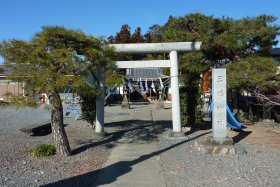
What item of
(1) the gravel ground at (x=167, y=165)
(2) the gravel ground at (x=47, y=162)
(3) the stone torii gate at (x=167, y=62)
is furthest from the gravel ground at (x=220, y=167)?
(3) the stone torii gate at (x=167, y=62)

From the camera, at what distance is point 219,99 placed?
11.2 meters

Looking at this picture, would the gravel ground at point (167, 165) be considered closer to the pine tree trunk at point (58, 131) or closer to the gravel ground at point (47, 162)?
the gravel ground at point (47, 162)

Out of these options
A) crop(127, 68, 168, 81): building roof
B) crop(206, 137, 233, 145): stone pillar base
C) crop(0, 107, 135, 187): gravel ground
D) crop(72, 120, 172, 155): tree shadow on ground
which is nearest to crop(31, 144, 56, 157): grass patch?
crop(0, 107, 135, 187): gravel ground

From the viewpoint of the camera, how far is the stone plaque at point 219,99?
11.1 metres

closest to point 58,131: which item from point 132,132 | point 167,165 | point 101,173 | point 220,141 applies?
point 101,173

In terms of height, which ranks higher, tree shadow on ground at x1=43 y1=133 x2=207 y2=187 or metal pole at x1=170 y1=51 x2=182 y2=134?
metal pole at x1=170 y1=51 x2=182 y2=134

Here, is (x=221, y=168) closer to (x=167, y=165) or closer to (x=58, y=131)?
(x=167, y=165)

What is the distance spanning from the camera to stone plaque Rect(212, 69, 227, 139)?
1114 cm

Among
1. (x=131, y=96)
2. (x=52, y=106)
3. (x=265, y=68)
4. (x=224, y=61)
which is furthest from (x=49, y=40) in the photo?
(x=131, y=96)

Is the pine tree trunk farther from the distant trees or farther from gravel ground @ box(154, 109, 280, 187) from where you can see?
gravel ground @ box(154, 109, 280, 187)

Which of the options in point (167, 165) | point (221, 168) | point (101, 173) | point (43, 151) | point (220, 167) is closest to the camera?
point (101, 173)

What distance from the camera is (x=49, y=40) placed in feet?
31.3

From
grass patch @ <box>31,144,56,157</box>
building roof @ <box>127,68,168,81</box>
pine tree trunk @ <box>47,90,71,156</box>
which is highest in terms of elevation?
building roof @ <box>127,68,168,81</box>

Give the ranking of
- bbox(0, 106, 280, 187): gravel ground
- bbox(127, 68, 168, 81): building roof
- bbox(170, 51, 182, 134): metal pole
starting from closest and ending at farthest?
1. bbox(0, 106, 280, 187): gravel ground
2. bbox(170, 51, 182, 134): metal pole
3. bbox(127, 68, 168, 81): building roof
